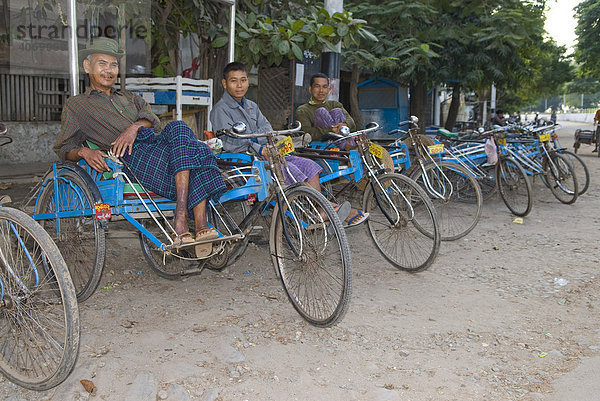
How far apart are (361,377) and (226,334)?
89 cm

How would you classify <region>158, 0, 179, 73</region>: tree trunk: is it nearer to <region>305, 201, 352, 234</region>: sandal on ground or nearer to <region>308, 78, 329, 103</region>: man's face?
<region>308, 78, 329, 103</region>: man's face

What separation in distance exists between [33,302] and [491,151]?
5920 mm

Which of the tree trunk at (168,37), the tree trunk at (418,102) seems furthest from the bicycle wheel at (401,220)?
the tree trunk at (418,102)

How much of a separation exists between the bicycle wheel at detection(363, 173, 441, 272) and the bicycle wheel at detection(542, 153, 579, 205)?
3834 millimetres

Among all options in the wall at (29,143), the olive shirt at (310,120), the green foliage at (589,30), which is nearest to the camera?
the olive shirt at (310,120)

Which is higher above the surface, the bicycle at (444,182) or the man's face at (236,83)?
the man's face at (236,83)

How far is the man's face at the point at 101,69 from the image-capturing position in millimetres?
3639

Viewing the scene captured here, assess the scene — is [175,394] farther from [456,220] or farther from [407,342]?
[456,220]

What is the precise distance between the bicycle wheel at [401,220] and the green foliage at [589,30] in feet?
61.3

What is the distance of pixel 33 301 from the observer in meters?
2.52

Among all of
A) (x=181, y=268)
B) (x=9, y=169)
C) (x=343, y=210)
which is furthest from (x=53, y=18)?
(x=343, y=210)

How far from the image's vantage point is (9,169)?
8484mm

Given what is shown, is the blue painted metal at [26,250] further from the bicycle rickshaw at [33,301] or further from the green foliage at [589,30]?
the green foliage at [589,30]

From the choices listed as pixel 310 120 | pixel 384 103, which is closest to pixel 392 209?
pixel 310 120
